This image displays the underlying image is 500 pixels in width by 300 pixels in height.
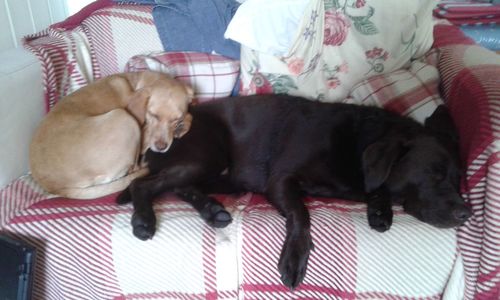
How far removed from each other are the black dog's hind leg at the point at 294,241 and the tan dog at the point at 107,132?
54 centimetres

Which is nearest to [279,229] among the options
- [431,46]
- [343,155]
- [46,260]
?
[343,155]

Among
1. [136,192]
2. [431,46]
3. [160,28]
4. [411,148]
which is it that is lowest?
[136,192]

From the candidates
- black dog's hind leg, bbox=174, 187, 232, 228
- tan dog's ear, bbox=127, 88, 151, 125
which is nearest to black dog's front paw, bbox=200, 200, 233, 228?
black dog's hind leg, bbox=174, 187, 232, 228

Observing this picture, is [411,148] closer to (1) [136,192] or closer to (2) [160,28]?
(1) [136,192]

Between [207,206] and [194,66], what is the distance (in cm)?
77

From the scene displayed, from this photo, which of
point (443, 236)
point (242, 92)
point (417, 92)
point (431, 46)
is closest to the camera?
point (443, 236)

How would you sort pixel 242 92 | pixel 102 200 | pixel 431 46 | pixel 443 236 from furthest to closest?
pixel 431 46, pixel 242 92, pixel 102 200, pixel 443 236

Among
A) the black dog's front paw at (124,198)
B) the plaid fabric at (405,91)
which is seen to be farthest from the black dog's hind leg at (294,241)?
the plaid fabric at (405,91)

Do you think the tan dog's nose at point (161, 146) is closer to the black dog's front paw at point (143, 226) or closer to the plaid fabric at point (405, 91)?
the black dog's front paw at point (143, 226)

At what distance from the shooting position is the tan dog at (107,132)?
52.4 inches

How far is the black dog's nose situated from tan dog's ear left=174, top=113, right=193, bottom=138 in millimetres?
960

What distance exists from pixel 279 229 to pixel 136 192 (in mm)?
466

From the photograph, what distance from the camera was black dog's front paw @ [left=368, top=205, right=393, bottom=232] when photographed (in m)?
1.16

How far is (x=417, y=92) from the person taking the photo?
1.58 meters
